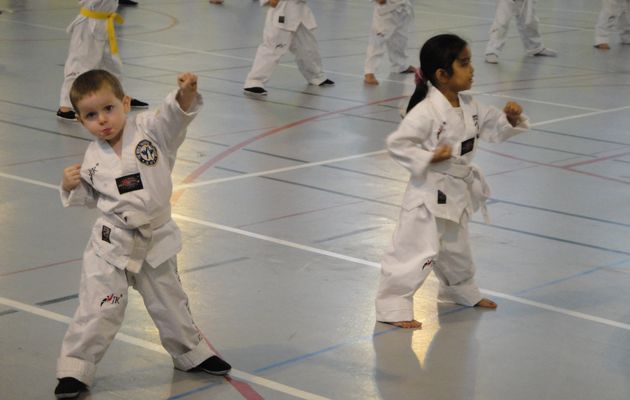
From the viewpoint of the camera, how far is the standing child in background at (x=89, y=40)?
30.5ft

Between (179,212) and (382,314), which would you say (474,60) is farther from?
Result: (382,314)

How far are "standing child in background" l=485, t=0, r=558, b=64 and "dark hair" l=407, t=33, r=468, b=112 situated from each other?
9106 mm

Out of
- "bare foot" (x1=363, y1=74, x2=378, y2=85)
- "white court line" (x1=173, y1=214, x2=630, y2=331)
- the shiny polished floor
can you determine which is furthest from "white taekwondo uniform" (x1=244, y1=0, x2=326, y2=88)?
"white court line" (x1=173, y1=214, x2=630, y2=331)

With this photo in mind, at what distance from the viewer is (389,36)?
12.4 meters

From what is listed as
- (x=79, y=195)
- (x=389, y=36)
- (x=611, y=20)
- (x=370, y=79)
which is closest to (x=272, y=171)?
(x=79, y=195)

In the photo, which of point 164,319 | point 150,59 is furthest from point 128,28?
point 164,319

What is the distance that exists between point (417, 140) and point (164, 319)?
140cm

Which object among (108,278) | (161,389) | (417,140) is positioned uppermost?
(417,140)

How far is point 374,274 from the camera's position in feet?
18.5

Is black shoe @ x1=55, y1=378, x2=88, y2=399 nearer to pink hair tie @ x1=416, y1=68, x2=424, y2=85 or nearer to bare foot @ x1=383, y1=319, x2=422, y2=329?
bare foot @ x1=383, y1=319, x2=422, y2=329

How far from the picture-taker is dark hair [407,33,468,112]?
4.98 meters

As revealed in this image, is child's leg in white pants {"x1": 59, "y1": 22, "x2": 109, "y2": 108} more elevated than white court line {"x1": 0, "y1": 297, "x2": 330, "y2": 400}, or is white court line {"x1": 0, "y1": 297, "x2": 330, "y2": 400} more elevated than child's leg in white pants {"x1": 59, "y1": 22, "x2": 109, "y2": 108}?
child's leg in white pants {"x1": 59, "y1": 22, "x2": 109, "y2": 108}

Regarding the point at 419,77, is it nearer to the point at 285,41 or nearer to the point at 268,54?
the point at 268,54

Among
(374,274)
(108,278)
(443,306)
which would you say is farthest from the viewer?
(374,274)
